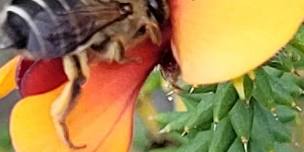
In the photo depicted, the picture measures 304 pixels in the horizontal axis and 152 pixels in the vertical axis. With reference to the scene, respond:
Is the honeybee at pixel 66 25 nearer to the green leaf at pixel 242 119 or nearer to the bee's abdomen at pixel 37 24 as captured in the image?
the bee's abdomen at pixel 37 24

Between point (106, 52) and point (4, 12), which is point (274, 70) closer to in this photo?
point (106, 52)

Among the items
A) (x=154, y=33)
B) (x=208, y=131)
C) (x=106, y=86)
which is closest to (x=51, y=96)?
(x=106, y=86)

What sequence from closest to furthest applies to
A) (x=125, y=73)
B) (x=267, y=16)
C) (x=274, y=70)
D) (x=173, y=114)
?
1. (x=267, y=16)
2. (x=125, y=73)
3. (x=274, y=70)
4. (x=173, y=114)

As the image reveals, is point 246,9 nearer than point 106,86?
Yes

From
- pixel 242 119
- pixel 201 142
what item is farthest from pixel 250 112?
pixel 201 142

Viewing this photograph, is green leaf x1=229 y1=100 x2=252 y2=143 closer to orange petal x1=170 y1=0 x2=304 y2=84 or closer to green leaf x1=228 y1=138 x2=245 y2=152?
green leaf x1=228 y1=138 x2=245 y2=152

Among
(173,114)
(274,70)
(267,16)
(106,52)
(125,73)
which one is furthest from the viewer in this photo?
(173,114)

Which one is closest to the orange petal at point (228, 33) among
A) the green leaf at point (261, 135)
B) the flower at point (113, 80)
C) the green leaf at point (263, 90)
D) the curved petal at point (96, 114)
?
the flower at point (113, 80)

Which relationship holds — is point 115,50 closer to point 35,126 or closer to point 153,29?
point 153,29
